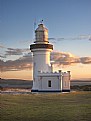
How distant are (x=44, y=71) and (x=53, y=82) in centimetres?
191

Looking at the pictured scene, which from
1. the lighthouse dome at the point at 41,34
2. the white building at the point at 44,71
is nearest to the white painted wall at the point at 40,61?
the white building at the point at 44,71

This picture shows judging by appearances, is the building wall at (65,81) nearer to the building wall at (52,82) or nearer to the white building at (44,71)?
the white building at (44,71)

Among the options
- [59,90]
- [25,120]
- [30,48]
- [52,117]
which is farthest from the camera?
[30,48]

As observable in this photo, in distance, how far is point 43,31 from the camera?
28156mm

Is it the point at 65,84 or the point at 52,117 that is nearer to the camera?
the point at 52,117

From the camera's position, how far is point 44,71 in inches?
1083

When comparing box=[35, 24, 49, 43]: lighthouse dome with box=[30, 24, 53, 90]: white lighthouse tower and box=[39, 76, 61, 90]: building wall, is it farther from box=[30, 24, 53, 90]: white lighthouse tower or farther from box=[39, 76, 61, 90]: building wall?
box=[39, 76, 61, 90]: building wall

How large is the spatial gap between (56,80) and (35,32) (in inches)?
230

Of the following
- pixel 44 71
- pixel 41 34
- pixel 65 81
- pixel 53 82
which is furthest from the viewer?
pixel 41 34

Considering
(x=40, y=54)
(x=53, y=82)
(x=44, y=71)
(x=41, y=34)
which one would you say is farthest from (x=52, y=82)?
(x=41, y=34)

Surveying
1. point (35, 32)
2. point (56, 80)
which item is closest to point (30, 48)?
point (35, 32)

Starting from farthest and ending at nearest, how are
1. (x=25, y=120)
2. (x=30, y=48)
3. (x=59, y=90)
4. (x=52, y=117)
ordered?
(x=30, y=48) < (x=59, y=90) < (x=52, y=117) < (x=25, y=120)

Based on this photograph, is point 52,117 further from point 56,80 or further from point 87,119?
point 56,80

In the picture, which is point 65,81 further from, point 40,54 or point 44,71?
point 40,54
